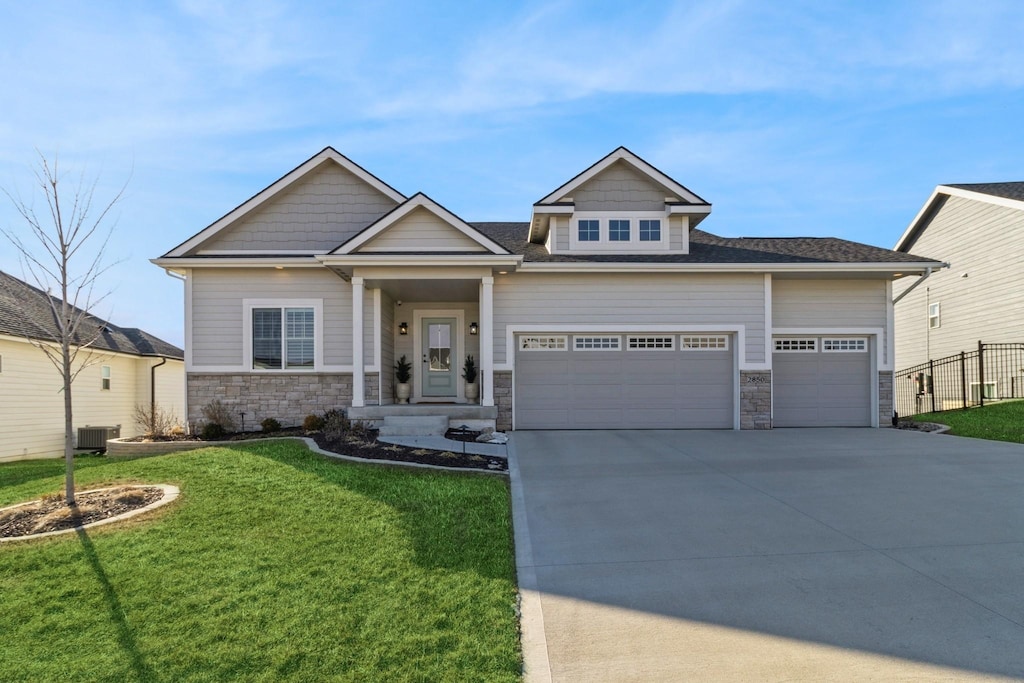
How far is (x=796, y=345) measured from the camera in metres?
14.2

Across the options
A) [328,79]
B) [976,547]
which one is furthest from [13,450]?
[976,547]

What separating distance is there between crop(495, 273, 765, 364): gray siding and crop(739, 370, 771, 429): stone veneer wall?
373 mm

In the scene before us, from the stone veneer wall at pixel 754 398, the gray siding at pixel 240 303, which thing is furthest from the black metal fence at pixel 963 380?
the gray siding at pixel 240 303

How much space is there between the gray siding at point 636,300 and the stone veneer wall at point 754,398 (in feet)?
1.22

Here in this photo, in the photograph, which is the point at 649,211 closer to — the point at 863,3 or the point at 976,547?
the point at 863,3

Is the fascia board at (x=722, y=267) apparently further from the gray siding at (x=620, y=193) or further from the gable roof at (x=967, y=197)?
the gable roof at (x=967, y=197)

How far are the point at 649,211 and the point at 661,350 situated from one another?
130 inches

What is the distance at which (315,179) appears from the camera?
46.3 feet

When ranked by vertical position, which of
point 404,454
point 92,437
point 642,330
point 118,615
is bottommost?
point 92,437

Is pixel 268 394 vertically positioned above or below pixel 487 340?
below

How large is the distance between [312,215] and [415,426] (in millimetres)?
5801

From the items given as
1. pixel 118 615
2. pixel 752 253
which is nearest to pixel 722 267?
pixel 752 253

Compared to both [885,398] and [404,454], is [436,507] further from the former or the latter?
[885,398]

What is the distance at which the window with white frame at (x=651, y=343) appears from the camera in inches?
541
